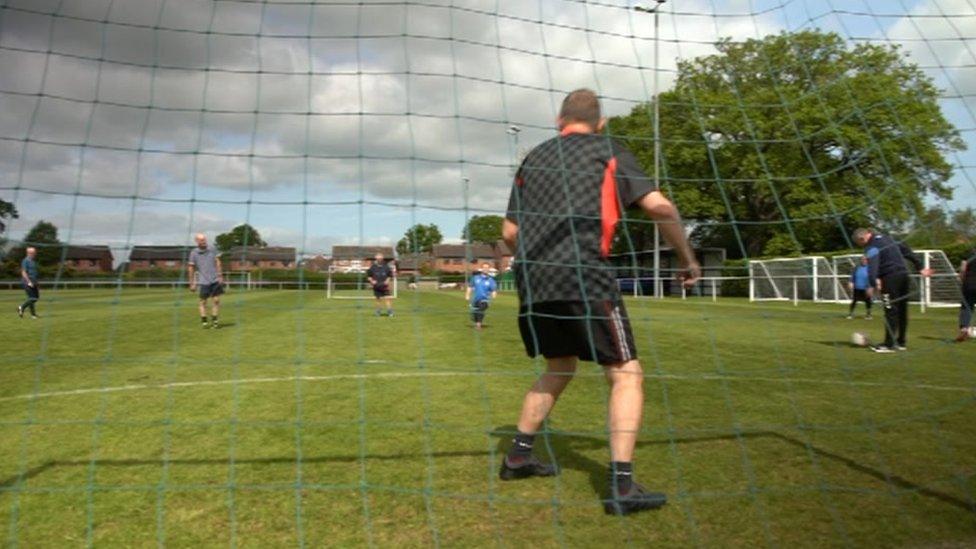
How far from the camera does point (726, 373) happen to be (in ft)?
23.1

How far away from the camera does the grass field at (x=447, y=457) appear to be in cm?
282

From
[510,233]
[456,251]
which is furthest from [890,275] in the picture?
[510,233]

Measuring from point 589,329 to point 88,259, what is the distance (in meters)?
2.85

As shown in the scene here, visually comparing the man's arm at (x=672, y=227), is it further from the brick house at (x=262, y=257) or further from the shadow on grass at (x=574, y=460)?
the brick house at (x=262, y=257)

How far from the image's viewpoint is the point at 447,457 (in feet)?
12.4

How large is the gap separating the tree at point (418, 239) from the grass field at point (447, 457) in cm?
33

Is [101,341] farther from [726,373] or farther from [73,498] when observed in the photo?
[726,373]

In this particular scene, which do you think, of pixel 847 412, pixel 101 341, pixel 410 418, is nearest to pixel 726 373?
pixel 847 412

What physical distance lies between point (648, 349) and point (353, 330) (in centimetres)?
565

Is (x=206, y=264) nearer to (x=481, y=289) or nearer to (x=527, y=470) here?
(x=481, y=289)

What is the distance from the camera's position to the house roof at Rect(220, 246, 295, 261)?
3706mm

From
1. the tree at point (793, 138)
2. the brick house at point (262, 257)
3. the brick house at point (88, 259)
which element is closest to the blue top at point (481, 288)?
the tree at point (793, 138)

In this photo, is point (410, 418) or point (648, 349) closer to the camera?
point (410, 418)

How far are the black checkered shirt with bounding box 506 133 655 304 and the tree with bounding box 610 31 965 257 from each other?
0.61 meters
